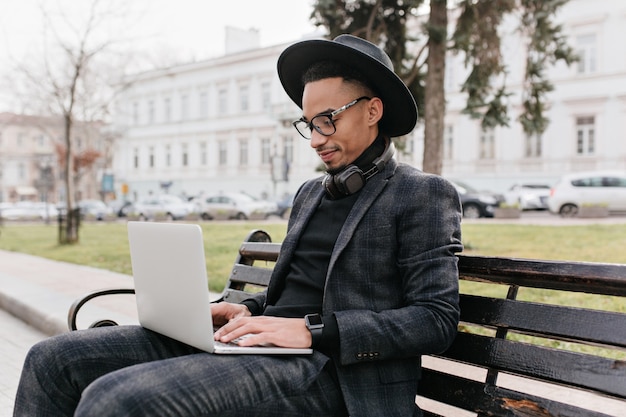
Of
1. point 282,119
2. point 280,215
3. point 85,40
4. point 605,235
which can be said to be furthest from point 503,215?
point 282,119

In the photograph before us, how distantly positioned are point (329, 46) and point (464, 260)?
0.88 meters

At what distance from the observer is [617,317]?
1.70 metres

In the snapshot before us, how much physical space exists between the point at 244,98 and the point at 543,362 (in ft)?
153

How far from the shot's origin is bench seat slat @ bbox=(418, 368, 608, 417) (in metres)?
1.75

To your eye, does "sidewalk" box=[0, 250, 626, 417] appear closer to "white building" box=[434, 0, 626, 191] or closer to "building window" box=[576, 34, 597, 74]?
"white building" box=[434, 0, 626, 191]

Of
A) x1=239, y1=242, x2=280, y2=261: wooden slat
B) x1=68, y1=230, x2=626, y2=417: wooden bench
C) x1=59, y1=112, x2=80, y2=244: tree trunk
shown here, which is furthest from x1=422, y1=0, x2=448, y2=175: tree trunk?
x1=59, y1=112, x2=80, y2=244: tree trunk

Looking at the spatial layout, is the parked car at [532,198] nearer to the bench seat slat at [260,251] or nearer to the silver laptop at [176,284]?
the bench seat slat at [260,251]

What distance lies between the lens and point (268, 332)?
1.85 m

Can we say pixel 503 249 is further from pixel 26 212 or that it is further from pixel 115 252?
pixel 26 212

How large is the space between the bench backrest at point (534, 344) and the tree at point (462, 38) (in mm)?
6759

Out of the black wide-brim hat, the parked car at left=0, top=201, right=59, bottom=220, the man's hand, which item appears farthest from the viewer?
the parked car at left=0, top=201, right=59, bottom=220

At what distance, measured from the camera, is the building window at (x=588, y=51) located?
30.8 meters

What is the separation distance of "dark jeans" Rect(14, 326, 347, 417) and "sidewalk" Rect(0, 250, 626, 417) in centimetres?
193

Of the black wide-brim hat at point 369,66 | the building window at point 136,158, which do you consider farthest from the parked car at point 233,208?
the black wide-brim hat at point 369,66
